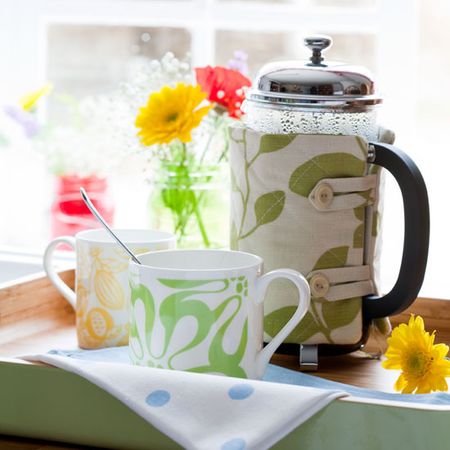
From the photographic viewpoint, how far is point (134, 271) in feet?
2.28

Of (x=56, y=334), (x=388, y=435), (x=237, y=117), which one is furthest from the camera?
(x=237, y=117)

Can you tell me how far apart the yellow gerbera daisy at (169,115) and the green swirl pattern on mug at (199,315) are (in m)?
0.26

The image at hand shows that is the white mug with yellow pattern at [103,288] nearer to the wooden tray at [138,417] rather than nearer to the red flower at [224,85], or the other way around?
the wooden tray at [138,417]

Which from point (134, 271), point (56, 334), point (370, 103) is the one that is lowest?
point (56, 334)

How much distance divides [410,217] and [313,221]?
0.25ft

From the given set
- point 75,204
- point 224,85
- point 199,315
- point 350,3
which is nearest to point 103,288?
point 199,315

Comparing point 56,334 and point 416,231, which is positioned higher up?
point 416,231

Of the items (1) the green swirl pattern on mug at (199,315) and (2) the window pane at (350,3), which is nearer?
(1) the green swirl pattern on mug at (199,315)

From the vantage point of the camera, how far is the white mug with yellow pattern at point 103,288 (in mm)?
806

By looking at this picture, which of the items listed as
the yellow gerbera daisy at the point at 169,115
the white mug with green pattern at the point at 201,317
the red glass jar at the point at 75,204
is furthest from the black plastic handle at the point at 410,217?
the red glass jar at the point at 75,204

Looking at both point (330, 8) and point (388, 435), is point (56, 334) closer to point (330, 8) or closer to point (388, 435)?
point (388, 435)

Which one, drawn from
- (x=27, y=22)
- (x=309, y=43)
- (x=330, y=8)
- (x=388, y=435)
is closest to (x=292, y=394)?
(x=388, y=435)

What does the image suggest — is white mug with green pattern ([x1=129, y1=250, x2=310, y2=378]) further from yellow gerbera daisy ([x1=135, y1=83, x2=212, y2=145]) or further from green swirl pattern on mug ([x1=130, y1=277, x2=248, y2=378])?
yellow gerbera daisy ([x1=135, y1=83, x2=212, y2=145])

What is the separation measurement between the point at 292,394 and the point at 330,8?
→ 4.57ft
